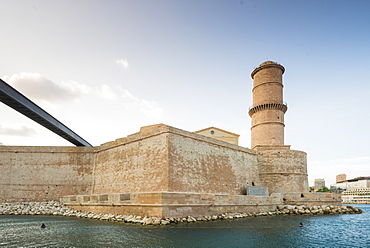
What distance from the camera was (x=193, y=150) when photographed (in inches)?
699

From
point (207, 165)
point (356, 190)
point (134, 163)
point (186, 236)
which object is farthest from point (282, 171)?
point (356, 190)

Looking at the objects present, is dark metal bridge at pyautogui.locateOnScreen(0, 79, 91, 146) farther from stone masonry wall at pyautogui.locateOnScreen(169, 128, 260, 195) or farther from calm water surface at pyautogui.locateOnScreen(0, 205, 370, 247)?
stone masonry wall at pyautogui.locateOnScreen(169, 128, 260, 195)

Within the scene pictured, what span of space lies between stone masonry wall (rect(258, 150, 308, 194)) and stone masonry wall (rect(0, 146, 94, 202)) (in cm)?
1393

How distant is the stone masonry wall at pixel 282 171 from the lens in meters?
22.7

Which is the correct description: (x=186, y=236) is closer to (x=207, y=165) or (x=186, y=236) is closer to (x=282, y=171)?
(x=207, y=165)

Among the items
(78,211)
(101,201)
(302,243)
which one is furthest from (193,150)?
(302,243)

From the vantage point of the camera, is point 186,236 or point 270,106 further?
point 270,106

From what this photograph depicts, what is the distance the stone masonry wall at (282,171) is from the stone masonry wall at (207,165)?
0.82m

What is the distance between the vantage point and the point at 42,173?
68.4ft

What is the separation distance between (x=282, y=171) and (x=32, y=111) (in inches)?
735

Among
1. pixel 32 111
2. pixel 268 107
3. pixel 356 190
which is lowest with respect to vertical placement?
pixel 356 190

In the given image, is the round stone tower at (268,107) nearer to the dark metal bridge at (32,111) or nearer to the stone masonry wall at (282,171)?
the stone masonry wall at (282,171)

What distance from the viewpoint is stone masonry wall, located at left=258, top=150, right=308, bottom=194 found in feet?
74.4

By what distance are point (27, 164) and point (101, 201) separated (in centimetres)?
879
